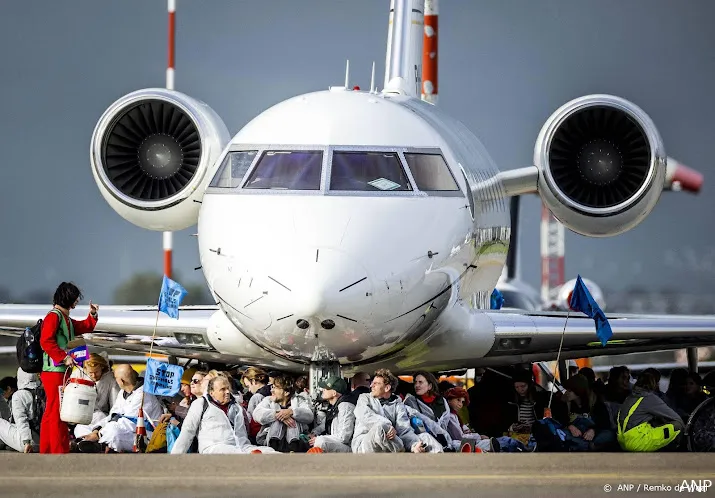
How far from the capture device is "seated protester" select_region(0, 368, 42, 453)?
1588 cm

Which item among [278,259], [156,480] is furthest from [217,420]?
[156,480]

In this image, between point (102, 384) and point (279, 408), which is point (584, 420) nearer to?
point (279, 408)

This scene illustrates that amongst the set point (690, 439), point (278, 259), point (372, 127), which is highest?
point (372, 127)

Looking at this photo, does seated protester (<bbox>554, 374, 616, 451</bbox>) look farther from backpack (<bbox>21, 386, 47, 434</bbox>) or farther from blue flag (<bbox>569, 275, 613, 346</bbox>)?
backpack (<bbox>21, 386, 47, 434</bbox>)

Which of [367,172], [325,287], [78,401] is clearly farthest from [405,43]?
[78,401]

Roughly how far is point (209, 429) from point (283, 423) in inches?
31.5

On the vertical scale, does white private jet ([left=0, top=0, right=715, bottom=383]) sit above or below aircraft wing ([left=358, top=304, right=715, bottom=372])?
above

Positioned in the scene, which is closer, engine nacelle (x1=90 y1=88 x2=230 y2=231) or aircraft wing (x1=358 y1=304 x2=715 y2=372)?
aircraft wing (x1=358 y1=304 x2=715 y2=372)

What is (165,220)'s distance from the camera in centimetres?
1884

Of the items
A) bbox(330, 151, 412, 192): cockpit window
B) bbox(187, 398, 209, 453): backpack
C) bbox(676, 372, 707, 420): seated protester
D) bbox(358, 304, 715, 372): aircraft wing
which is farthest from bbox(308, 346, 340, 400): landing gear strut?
bbox(676, 372, 707, 420): seated protester

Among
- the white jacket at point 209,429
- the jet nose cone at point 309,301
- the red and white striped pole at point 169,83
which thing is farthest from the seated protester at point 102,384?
the red and white striped pole at point 169,83

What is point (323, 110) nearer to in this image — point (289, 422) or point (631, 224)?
point (289, 422)

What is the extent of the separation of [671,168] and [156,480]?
1114 cm

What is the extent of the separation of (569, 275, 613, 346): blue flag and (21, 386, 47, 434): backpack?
20.8ft
